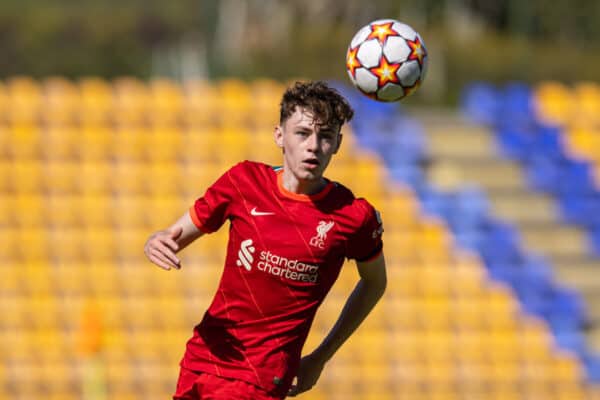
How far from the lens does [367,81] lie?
5023 millimetres

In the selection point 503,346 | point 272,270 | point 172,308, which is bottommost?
point 503,346

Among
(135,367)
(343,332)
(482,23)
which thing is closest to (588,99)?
(482,23)

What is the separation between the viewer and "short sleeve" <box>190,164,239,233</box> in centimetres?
435

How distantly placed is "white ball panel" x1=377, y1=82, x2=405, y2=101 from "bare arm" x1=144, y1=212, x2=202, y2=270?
1109 millimetres

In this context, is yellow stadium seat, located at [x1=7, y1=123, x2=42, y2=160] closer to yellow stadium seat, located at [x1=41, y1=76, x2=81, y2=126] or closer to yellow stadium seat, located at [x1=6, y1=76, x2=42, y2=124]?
yellow stadium seat, located at [x1=6, y1=76, x2=42, y2=124]

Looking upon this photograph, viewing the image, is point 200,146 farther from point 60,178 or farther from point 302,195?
point 302,195

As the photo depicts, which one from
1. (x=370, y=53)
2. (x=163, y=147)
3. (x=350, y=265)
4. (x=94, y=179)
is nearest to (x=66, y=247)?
(x=94, y=179)

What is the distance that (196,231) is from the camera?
436cm

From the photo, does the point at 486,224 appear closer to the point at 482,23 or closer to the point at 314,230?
the point at 482,23

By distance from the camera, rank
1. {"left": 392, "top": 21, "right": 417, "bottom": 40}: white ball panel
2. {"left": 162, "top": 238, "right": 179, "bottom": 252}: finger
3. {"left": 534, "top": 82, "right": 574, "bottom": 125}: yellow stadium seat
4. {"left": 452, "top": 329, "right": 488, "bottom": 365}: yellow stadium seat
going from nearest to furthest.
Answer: {"left": 162, "top": 238, "right": 179, "bottom": 252}: finger
{"left": 392, "top": 21, "right": 417, "bottom": 40}: white ball panel
{"left": 452, "top": 329, "right": 488, "bottom": 365}: yellow stadium seat
{"left": 534, "top": 82, "right": 574, "bottom": 125}: yellow stadium seat

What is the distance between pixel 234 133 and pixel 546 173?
3270 millimetres

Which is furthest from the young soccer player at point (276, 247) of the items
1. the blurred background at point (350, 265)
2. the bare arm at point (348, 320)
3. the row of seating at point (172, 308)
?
the row of seating at point (172, 308)

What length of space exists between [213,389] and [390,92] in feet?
5.05

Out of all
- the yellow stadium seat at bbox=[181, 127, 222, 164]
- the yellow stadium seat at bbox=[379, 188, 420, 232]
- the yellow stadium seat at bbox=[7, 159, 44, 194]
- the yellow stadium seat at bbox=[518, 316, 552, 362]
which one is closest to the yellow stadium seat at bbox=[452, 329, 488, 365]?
the yellow stadium seat at bbox=[518, 316, 552, 362]
